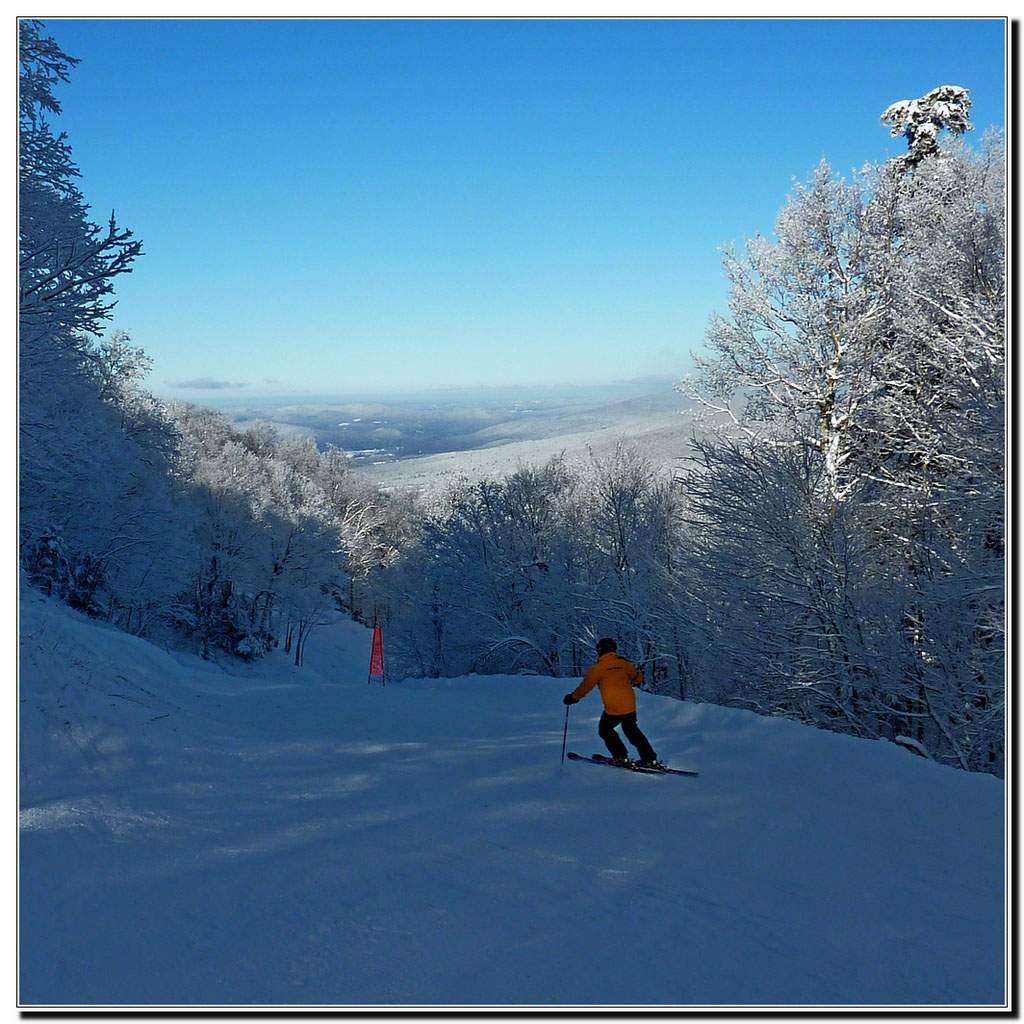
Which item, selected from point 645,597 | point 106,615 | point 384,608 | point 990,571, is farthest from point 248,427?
point 990,571

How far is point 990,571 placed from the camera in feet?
32.2

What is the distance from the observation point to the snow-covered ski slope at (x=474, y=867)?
3.38 m

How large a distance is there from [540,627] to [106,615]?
49.7 ft

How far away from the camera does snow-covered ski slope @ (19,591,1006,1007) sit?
338 cm

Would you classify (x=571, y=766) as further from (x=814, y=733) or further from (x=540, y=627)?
(x=540, y=627)

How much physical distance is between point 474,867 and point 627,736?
293 centimetres

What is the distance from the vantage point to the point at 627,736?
7.10 meters

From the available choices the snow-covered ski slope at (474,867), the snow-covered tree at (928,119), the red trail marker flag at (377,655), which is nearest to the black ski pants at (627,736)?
the snow-covered ski slope at (474,867)

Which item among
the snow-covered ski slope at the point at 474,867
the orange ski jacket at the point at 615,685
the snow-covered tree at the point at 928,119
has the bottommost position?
the snow-covered ski slope at the point at 474,867

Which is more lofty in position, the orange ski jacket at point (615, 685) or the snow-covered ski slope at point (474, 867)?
the orange ski jacket at point (615, 685)

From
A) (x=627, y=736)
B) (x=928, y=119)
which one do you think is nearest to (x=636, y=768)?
(x=627, y=736)

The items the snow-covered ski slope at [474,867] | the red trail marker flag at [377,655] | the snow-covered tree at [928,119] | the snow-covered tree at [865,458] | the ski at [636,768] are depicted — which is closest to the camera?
the snow-covered ski slope at [474,867]

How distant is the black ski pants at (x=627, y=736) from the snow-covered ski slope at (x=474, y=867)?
0.29 m

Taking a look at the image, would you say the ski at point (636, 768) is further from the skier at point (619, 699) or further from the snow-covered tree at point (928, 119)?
the snow-covered tree at point (928, 119)
